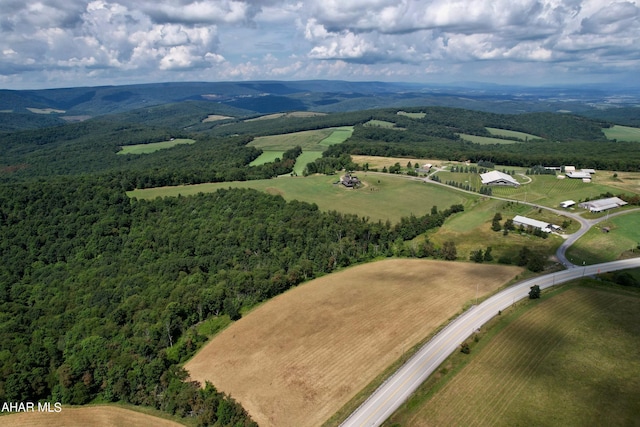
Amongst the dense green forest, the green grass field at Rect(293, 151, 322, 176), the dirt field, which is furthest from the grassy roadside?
the green grass field at Rect(293, 151, 322, 176)

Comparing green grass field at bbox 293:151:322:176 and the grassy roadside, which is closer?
the grassy roadside

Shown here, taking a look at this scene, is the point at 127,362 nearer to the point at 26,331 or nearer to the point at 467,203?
the point at 26,331

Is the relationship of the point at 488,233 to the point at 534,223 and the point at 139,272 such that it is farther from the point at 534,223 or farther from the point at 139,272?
the point at 139,272

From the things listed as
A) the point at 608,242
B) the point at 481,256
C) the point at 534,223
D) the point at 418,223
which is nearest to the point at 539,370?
the point at 481,256

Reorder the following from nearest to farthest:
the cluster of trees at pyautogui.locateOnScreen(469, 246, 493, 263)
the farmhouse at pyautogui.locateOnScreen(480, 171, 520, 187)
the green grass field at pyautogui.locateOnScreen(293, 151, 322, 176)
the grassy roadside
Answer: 1. the grassy roadside
2. the cluster of trees at pyautogui.locateOnScreen(469, 246, 493, 263)
3. the farmhouse at pyautogui.locateOnScreen(480, 171, 520, 187)
4. the green grass field at pyautogui.locateOnScreen(293, 151, 322, 176)

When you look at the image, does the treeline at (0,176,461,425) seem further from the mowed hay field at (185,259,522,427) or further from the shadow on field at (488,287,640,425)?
the shadow on field at (488,287,640,425)

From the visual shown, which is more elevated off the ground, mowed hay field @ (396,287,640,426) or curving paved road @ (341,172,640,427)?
mowed hay field @ (396,287,640,426)

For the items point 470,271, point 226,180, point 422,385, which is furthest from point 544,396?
point 226,180

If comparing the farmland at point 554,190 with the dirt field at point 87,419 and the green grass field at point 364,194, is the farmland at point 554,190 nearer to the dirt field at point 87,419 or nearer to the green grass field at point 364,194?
the green grass field at point 364,194
